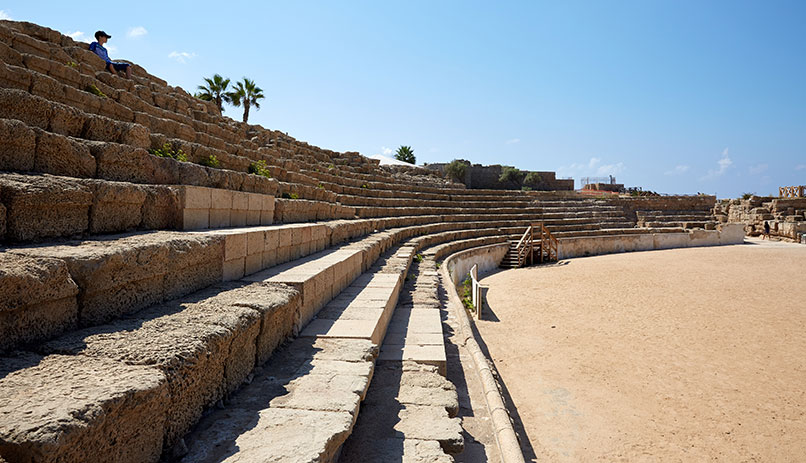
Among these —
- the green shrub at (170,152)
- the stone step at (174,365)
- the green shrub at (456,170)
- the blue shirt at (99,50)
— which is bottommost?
the stone step at (174,365)

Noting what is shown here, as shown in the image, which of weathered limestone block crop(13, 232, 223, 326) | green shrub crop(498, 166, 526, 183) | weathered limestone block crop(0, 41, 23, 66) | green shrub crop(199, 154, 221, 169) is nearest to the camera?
weathered limestone block crop(13, 232, 223, 326)

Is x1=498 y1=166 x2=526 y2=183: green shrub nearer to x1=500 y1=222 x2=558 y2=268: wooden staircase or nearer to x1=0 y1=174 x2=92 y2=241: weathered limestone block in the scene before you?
x1=500 y1=222 x2=558 y2=268: wooden staircase

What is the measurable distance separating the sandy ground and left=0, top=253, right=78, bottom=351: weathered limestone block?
371 centimetres

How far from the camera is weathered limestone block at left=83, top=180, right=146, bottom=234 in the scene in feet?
9.93

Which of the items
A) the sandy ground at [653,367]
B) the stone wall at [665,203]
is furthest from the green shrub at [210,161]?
the stone wall at [665,203]

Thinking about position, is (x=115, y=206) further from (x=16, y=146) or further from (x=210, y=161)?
(x=210, y=161)

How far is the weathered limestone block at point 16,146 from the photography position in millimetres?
2803

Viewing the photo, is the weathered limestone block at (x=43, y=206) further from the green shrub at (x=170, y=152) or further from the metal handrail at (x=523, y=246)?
the metal handrail at (x=523, y=246)

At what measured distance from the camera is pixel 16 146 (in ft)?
9.41

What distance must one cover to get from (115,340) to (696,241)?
25719 mm

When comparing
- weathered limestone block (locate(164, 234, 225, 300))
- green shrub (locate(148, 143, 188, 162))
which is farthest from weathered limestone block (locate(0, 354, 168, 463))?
green shrub (locate(148, 143, 188, 162))

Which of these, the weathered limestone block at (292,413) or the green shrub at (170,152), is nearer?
the weathered limestone block at (292,413)

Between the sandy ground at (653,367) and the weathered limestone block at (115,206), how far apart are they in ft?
12.8

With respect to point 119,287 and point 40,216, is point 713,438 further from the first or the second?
point 40,216
